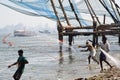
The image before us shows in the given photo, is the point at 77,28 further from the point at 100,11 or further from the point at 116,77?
the point at 116,77

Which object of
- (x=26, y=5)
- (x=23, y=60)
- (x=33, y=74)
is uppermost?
(x=26, y=5)

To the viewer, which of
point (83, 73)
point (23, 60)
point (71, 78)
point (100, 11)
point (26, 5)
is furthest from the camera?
point (100, 11)

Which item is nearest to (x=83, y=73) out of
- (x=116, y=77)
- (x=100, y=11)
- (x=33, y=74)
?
(x=33, y=74)

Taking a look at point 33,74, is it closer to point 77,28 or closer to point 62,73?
point 62,73

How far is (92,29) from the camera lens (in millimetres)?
36719

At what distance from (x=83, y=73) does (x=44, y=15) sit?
1465 cm

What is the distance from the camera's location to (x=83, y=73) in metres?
19.1

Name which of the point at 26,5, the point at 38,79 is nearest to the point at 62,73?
the point at 38,79

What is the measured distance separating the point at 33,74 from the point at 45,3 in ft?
54.0

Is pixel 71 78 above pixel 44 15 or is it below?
below

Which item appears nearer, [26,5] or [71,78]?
[71,78]

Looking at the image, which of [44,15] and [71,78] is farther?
[44,15]

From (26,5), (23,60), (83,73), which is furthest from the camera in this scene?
(26,5)

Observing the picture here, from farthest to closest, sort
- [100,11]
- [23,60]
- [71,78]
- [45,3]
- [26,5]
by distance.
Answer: [100,11], [45,3], [26,5], [71,78], [23,60]
